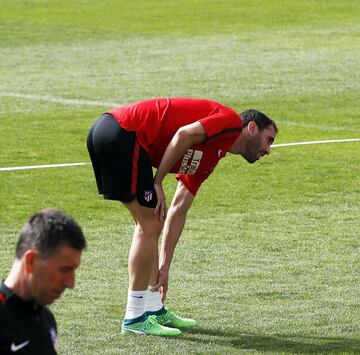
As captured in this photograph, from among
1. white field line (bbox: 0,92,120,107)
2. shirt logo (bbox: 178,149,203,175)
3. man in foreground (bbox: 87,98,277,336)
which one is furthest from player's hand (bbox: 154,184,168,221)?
white field line (bbox: 0,92,120,107)

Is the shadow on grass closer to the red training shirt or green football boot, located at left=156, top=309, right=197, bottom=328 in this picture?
green football boot, located at left=156, top=309, right=197, bottom=328

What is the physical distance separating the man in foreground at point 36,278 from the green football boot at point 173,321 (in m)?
4.30

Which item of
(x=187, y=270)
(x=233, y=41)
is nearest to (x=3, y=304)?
(x=187, y=270)

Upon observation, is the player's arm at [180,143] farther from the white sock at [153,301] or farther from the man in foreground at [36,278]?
the man in foreground at [36,278]

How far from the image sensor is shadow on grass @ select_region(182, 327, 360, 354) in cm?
810

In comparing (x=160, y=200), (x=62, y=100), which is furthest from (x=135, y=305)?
(x=62, y=100)

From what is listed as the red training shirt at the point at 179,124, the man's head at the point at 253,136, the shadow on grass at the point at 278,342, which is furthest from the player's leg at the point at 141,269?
the man's head at the point at 253,136

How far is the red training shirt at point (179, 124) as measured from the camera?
26.7 feet

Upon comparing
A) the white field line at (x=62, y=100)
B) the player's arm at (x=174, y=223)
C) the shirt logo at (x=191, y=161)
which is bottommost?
the white field line at (x=62, y=100)

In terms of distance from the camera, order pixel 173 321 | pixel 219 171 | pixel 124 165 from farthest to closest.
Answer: pixel 219 171 → pixel 173 321 → pixel 124 165

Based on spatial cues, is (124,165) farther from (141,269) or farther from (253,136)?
(253,136)

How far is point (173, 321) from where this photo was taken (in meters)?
8.62

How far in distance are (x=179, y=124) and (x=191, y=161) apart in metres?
0.26

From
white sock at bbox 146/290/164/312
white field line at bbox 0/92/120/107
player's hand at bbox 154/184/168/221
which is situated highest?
player's hand at bbox 154/184/168/221
